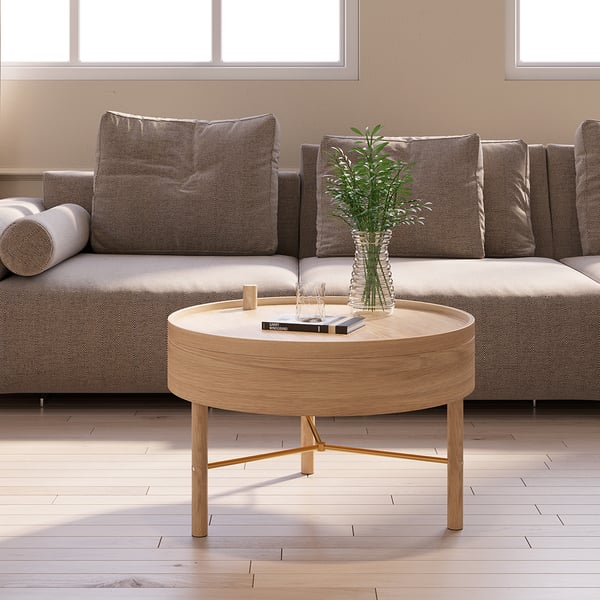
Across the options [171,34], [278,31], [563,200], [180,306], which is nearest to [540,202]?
[563,200]

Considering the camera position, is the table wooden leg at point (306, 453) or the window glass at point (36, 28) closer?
the table wooden leg at point (306, 453)

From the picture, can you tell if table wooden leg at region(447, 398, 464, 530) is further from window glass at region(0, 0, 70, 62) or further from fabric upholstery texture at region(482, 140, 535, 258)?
window glass at region(0, 0, 70, 62)

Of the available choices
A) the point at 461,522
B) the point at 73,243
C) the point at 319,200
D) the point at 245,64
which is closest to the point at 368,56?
the point at 245,64

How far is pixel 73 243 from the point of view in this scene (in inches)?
136

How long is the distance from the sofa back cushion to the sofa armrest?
0.47 ft

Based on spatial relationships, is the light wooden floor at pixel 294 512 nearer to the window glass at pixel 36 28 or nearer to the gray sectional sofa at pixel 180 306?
the gray sectional sofa at pixel 180 306

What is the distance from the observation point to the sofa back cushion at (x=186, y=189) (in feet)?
12.1

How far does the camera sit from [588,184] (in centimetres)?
380

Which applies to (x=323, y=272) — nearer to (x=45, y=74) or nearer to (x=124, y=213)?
(x=124, y=213)

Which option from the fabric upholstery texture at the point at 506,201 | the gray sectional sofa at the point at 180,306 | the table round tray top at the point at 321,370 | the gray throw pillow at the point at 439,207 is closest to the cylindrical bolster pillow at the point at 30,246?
the gray sectional sofa at the point at 180,306

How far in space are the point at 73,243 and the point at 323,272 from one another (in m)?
0.94

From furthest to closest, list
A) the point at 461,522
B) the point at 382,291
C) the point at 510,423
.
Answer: the point at 510,423 → the point at 382,291 → the point at 461,522

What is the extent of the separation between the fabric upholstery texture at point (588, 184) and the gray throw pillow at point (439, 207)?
1.42 ft

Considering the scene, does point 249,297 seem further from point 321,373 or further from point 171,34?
point 171,34
